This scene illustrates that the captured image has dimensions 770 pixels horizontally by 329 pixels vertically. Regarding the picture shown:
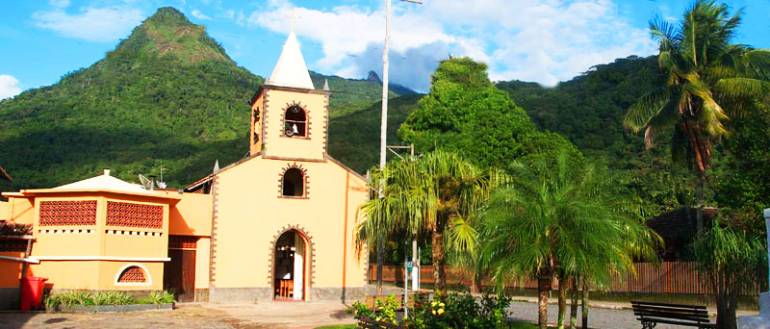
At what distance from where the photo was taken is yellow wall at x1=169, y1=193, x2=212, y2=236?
2794 centimetres

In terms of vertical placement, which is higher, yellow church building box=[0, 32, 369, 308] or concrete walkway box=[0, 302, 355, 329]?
yellow church building box=[0, 32, 369, 308]

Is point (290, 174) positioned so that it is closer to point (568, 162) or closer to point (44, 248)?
point (44, 248)

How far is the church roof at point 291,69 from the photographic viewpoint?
3006 centimetres

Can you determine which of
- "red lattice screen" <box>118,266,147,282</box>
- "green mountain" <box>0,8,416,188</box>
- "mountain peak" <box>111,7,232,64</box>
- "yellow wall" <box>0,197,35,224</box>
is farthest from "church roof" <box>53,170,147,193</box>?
"mountain peak" <box>111,7,232,64</box>

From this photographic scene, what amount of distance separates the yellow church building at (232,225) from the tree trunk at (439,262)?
7564mm

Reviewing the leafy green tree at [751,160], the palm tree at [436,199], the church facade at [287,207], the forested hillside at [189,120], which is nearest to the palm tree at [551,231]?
the palm tree at [436,199]

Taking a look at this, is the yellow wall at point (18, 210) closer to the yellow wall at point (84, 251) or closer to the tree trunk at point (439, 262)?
the yellow wall at point (84, 251)

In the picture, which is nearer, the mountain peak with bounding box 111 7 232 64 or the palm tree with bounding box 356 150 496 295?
the palm tree with bounding box 356 150 496 295

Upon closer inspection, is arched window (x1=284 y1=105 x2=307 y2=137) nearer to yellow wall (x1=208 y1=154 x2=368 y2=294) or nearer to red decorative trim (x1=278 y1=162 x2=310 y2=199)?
red decorative trim (x1=278 y1=162 x2=310 y2=199)

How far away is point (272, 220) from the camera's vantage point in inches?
1144

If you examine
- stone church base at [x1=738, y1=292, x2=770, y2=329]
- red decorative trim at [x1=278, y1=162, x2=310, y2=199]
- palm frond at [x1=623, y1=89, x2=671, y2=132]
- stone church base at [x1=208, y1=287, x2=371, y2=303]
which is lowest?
stone church base at [x1=208, y1=287, x2=371, y2=303]

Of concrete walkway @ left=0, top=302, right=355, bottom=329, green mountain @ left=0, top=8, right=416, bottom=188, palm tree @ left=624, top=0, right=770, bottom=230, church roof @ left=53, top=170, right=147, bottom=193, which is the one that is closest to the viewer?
concrete walkway @ left=0, top=302, right=355, bottom=329

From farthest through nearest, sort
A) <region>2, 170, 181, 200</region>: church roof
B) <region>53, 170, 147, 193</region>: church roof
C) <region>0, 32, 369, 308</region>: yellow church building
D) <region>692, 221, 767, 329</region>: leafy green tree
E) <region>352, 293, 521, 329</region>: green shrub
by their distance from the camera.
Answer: <region>53, 170, 147, 193</region>: church roof < <region>0, 32, 369, 308</region>: yellow church building < <region>2, 170, 181, 200</region>: church roof < <region>692, 221, 767, 329</region>: leafy green tree < <region>352, 293, 521, 329</region>: green shrub

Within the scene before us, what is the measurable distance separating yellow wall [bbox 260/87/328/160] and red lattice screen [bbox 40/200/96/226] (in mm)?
6981
